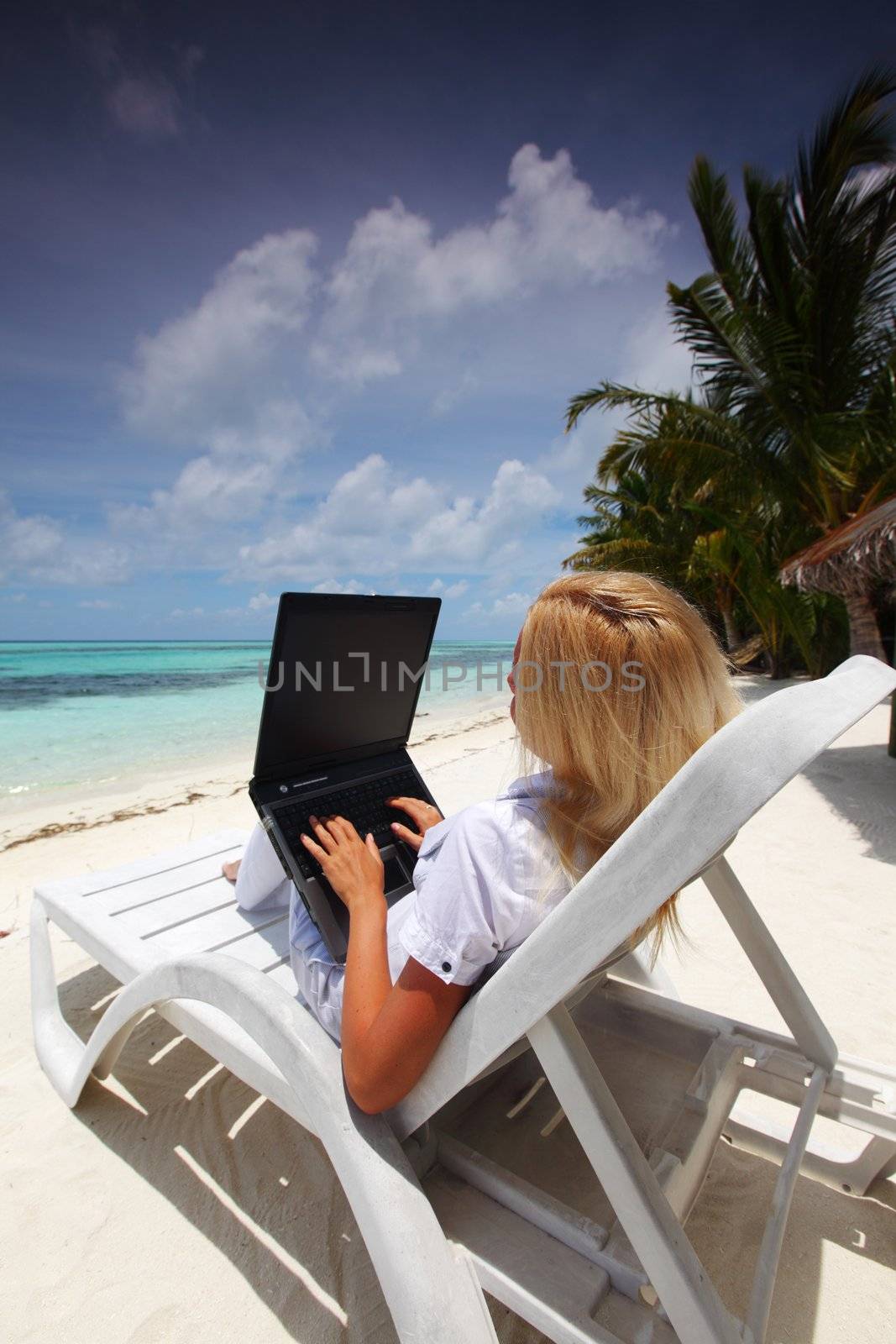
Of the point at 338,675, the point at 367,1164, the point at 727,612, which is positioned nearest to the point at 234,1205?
the point at 367,1164

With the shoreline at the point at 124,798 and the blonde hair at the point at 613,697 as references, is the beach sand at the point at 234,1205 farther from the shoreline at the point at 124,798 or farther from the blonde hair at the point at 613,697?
the shoreline at the point at 124,798

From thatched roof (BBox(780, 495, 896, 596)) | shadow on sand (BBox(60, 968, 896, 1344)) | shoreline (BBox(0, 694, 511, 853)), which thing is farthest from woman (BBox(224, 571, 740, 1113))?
thatched roof (BBox(780, 495, 896, 596))

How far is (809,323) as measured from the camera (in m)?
9.12

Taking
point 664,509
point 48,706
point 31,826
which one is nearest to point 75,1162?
point 31,826

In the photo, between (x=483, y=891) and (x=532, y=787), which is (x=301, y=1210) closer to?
(x=483, y=891)

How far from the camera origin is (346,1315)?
1.25 m

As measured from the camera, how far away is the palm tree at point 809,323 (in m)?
8.62

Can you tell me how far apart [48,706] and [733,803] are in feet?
56.7

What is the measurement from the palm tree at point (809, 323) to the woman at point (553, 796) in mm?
9403

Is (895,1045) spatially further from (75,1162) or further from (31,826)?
(31,826)

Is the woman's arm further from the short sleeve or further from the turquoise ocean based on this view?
the turquoise ocean

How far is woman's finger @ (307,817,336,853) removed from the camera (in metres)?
1.41

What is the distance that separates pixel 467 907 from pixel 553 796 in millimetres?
217

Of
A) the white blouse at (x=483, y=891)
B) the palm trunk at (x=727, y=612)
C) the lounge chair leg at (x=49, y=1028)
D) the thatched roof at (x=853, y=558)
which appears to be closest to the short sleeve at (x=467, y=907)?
the white blouse at (x=483, y=891)
